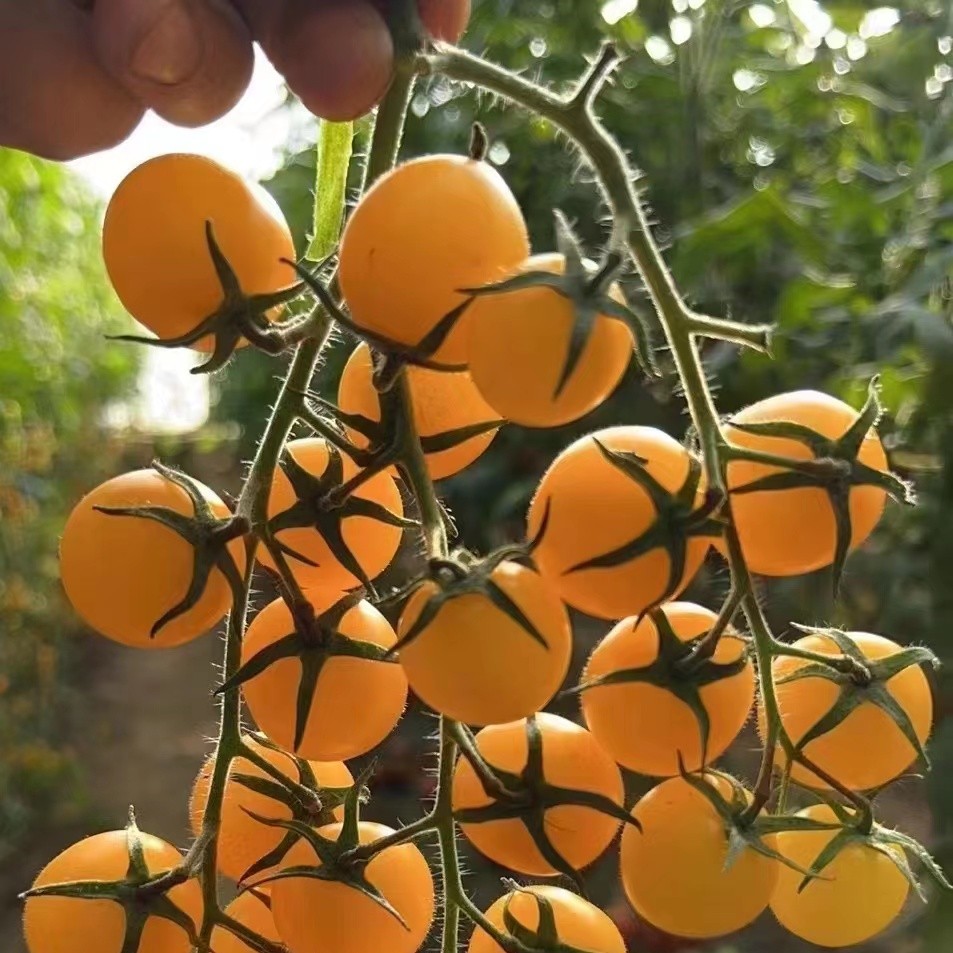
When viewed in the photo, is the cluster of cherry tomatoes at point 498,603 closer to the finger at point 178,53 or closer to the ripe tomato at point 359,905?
the ripe tomato at point 359,905

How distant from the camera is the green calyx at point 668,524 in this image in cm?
25

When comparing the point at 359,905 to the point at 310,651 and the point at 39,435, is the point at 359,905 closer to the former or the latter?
the point at 310,651

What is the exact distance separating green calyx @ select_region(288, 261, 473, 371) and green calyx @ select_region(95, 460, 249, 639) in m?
0.06

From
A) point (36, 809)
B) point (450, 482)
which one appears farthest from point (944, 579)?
point (36, 809)

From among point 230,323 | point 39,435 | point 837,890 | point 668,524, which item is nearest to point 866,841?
point 837,890

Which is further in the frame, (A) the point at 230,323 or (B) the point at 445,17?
(B) the point at 445,17

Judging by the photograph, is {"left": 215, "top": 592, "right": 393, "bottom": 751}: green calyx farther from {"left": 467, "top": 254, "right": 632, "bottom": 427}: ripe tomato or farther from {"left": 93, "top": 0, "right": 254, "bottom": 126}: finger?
{"left": 93, "top": 0, "right": 254, "bottom": 126}: finger

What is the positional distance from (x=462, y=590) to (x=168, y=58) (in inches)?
10.3

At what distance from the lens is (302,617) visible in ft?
0.94

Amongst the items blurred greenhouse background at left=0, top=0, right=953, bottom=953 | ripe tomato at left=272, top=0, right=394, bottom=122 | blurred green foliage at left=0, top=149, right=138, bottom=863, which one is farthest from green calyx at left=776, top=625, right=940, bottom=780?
blurred green foliage at left=0, top=149, right=138, bottom=863

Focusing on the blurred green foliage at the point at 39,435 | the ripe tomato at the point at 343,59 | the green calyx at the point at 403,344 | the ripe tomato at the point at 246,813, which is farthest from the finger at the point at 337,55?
the blurred green foliage at the point at 39,435

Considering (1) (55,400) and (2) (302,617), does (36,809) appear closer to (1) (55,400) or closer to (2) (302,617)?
(1) (55,400)

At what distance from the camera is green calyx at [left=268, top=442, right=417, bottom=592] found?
28 cm

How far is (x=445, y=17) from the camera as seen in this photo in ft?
1.31
